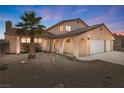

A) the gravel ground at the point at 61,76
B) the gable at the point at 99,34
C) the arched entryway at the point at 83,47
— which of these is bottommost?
the gravel ground at the point at 61,76

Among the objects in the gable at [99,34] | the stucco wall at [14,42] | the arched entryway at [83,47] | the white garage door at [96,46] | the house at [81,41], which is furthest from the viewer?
the stucco wall at [14,42]

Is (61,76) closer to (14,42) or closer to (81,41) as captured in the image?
(81,41)

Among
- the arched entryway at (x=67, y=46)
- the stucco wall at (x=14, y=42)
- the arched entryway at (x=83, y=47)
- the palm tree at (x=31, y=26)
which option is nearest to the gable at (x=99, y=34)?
the arched entryway at (x=83, y=47)

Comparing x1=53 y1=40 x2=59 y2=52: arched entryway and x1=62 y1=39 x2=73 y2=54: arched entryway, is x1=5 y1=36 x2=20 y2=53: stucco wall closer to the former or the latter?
x1=53 y1=40 x2=59 y2=52: arched entryway

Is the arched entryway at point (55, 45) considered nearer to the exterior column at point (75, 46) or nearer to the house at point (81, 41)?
the house at point (81, 41)

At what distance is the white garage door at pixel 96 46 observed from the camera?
941 centimetres

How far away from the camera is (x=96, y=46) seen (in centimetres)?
991

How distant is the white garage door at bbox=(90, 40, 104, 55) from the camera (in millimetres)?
9414

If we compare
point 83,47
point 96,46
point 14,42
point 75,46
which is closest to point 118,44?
point 96,46

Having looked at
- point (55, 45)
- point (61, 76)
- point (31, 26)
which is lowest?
point (61, 76)

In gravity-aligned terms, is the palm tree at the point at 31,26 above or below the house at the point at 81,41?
above

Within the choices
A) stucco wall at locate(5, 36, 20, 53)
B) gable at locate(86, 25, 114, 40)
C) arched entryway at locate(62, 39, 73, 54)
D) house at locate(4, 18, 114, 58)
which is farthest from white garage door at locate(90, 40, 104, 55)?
stucco wall at locate(5, 36, 20, 53)
